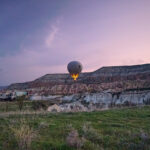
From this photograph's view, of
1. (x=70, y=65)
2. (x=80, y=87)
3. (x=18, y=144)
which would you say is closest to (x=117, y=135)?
(x=18, y=144)

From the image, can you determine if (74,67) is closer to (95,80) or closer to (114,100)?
(114,100)

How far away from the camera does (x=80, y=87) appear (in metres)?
73.5

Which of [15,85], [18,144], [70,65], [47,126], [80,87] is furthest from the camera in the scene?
[15,85]

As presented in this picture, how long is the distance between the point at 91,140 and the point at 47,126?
225 cm

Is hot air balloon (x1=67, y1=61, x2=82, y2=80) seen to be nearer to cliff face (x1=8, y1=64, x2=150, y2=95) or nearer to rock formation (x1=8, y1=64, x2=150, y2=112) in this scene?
rock formation (x1=8, y1=64, x2=150, y2=112)

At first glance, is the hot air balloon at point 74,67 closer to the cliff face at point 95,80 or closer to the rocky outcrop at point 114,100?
the rocky outcrop at point 114,100

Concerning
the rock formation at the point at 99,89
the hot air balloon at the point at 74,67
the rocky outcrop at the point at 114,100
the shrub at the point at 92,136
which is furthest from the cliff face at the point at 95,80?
the shrub at the point at 92,136

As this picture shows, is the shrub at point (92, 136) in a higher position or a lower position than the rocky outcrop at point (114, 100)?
higher

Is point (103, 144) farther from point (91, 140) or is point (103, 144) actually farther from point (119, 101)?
point (119, 101)

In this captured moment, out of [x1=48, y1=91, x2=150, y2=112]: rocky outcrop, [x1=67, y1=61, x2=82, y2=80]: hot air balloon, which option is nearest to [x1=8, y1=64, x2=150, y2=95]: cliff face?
[x1=48, y1=91, x2=150, y2=112]: rocky outcrop

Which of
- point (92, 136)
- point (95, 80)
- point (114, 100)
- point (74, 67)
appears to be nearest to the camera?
point (92, 136)

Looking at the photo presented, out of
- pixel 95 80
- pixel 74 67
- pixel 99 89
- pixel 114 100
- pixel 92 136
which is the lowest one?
pixel 114 100

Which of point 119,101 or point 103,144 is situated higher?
point 103,144

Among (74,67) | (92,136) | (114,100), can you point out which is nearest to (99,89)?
(114,100)
